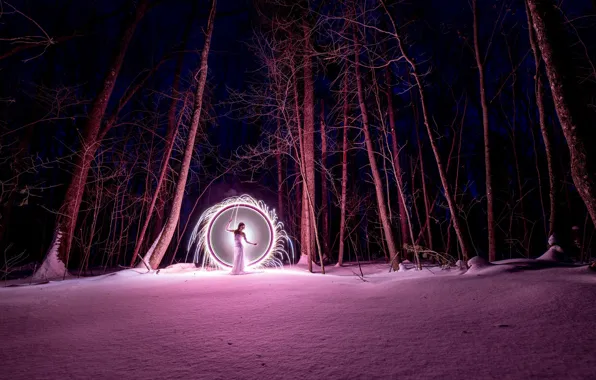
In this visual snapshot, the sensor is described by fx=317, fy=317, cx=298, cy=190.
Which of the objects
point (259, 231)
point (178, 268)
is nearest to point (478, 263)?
point (178, 268)

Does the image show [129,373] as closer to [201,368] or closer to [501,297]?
[201,368]

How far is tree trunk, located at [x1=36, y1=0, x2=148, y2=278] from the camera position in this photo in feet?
32.3

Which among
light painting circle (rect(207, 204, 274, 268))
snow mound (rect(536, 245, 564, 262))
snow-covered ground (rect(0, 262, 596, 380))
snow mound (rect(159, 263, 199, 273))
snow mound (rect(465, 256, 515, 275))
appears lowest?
snow-covered ground (rect(0, 262, 596, 380))

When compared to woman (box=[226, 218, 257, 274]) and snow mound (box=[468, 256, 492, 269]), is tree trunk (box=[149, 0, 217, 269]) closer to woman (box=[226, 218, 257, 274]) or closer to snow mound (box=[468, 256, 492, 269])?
woman (box=[226, 218, 257, 274])

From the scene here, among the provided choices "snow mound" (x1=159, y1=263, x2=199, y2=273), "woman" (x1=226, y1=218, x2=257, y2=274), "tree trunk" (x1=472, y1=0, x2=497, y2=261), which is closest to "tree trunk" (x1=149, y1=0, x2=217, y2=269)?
"snow mound" (x1=159, y1=263, x2=199, y2=273)

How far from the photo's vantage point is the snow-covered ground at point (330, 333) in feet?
7.22

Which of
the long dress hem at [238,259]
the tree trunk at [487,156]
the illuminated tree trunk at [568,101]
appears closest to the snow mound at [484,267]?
the illuminated tree trunk at [568,101]

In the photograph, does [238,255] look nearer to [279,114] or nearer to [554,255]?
[279,114]

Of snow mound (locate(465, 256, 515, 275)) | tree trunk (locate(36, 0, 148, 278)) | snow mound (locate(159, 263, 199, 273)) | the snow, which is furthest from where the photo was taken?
snow mound (locate(159, 263, 199, 273))

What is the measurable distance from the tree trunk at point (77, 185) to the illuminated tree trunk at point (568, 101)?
11.4 m

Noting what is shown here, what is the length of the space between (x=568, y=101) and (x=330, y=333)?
150 inches

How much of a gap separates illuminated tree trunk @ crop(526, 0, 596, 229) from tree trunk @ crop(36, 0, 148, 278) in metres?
11.4

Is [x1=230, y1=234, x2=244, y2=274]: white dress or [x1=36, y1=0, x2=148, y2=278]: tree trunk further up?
[x1=36, y1=0, x2=148, y2=278]: tree trunk

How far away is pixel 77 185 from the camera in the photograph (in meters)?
10.3
